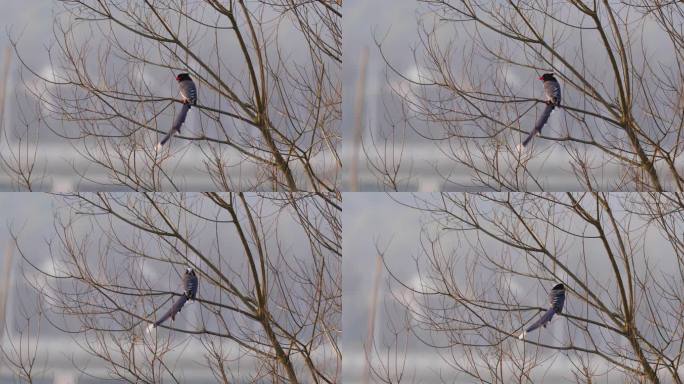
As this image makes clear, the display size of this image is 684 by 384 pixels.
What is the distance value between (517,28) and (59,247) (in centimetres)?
200

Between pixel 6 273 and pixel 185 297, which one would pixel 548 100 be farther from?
pixel 6 273

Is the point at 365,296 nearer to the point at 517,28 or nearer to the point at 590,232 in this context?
the point at 590,232

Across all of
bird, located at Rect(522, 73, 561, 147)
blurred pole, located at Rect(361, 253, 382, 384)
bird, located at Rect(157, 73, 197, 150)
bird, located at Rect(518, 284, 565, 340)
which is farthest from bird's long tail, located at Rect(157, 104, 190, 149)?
bird, located at Rect(518, 284, 565, 340)

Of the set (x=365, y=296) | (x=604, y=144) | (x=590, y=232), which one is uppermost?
(x=604, y=144)

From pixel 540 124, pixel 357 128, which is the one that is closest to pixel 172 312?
pixel 357 128

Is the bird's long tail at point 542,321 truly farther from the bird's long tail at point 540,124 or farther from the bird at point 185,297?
the bird at point 185,297

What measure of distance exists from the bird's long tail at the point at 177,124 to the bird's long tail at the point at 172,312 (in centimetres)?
61

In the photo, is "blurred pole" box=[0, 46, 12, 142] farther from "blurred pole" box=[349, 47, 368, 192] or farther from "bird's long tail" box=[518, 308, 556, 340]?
"bird's long tail" box=[518, 308, 556, 340]

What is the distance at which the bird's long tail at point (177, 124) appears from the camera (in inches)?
155

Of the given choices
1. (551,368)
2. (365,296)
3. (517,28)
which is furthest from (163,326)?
(517,28)

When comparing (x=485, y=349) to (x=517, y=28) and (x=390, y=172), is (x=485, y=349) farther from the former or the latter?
(x=517, y=28)

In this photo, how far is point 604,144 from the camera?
154 inches

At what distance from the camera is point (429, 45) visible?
3.96m

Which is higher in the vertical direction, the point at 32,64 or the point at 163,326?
the point at 32,64
